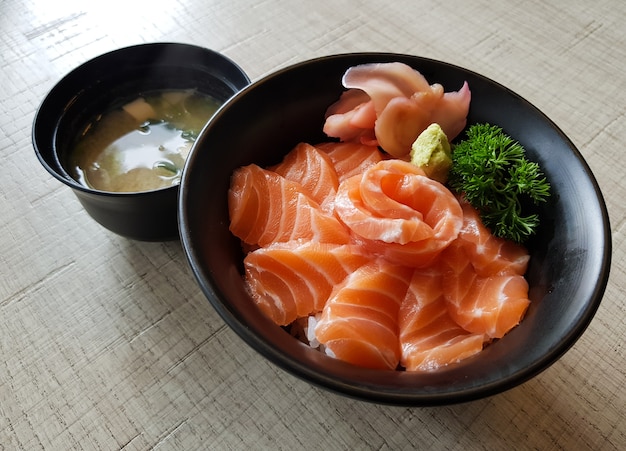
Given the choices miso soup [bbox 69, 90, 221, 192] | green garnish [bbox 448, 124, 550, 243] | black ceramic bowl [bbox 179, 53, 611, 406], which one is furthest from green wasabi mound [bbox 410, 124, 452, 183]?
miso soup [bbox 69, 90, 221, 192]

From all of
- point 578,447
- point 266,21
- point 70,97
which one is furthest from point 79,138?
point 578,447

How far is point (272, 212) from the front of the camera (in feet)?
4.17

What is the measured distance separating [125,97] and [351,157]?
0.76 m

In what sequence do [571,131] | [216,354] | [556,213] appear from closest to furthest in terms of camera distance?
[556,213], [216,354], [571,131]

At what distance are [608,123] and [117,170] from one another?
1.66 m

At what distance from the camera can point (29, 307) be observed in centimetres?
138

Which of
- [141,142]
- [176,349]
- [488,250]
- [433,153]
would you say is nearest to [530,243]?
[488,250]

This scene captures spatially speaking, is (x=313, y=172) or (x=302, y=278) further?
(x=313, y=172)

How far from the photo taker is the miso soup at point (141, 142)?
58.5 inches

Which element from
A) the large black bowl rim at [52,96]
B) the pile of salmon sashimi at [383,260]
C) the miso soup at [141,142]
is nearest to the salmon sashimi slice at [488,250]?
the pile of salmon sashimi at [383,260]

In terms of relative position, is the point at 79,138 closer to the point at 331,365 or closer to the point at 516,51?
the point at 331,365

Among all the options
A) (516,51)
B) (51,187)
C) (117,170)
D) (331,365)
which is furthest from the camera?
(516,51)

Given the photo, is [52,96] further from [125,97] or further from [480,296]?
[480,296]

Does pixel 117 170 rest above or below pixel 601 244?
below
